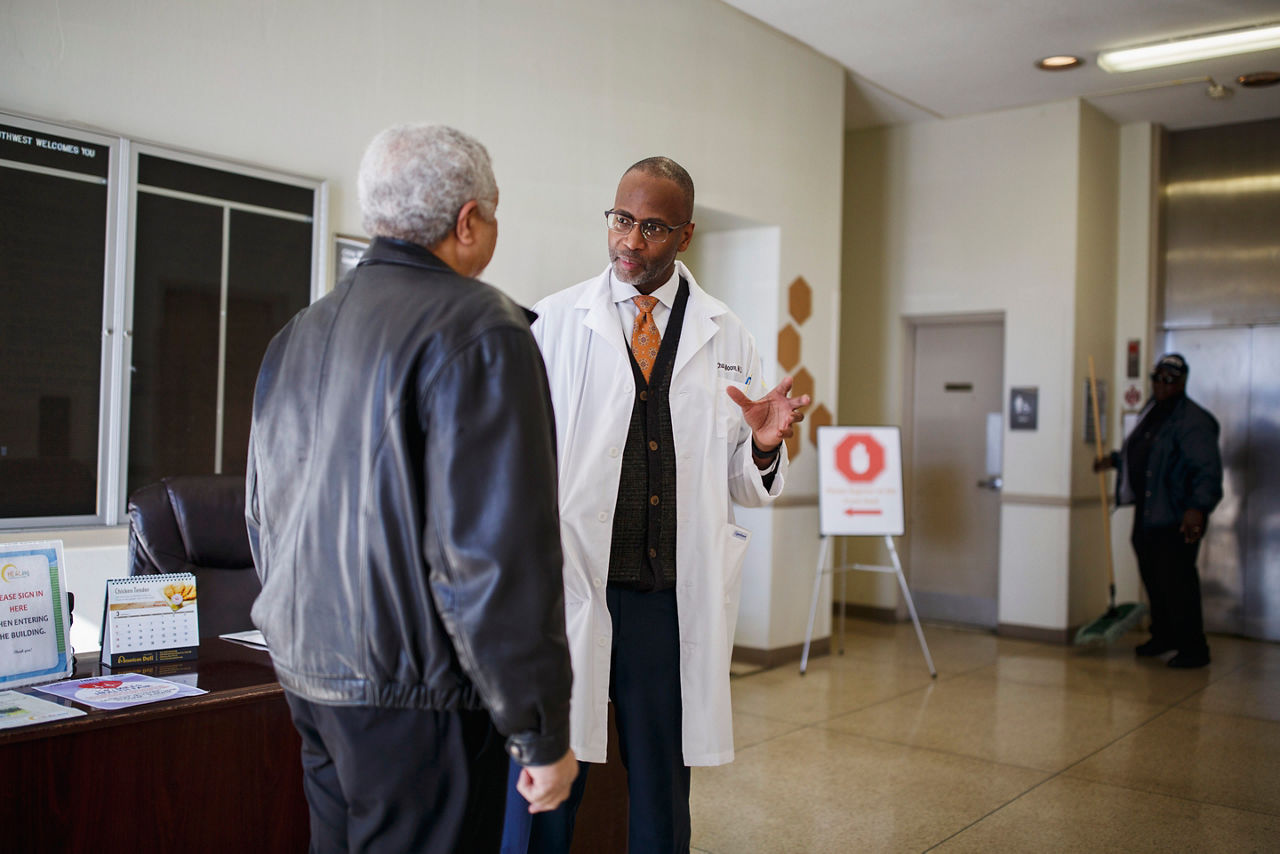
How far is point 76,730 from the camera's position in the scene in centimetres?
171

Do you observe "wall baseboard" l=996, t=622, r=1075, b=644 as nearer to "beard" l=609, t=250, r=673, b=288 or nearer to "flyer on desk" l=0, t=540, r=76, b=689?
"beard" l=609, t=250, r=673, b=288

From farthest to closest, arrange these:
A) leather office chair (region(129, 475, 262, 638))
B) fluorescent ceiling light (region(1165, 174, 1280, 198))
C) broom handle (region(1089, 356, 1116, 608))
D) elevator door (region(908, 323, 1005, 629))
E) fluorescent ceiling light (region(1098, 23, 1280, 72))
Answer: elevator door (region(908, 323, 1005, 629)) → fluorescent ceiling light (region(1165, 174, 1280, 198)) → broom handle (region(1089, 356, 1116, 608)) → fluorescent ceiling light (region(1098, 23, 1280, 72)) → leather office chair (region(129, 475, 262, 638))

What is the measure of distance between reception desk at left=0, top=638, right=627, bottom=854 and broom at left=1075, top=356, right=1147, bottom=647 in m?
5.51

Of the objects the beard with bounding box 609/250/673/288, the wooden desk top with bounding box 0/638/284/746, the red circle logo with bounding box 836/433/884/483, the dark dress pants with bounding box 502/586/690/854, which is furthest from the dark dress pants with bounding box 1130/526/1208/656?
the wooden desk top with bounding box 0/638/284/746

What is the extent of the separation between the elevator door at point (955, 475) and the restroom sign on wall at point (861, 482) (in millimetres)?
1660

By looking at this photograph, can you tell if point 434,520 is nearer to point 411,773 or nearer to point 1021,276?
point 411,773

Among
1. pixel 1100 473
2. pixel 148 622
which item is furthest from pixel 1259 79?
pixel 148 622

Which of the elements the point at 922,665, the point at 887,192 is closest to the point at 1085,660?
the point at 922,665

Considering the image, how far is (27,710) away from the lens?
178 centimetres

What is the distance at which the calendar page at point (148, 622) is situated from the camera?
7.14 ft

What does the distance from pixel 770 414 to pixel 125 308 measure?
208 cm

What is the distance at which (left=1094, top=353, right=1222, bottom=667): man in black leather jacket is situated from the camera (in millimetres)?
6113

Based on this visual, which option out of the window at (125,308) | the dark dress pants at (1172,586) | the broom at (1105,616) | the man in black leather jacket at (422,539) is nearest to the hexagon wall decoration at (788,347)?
the broom at (1105,616)

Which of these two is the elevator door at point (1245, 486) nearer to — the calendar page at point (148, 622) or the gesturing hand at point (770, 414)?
the gesturing hand at point (770, 414)
